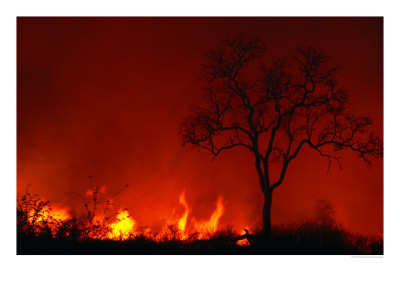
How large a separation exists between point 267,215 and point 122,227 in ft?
7.25

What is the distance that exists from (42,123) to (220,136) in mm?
2812

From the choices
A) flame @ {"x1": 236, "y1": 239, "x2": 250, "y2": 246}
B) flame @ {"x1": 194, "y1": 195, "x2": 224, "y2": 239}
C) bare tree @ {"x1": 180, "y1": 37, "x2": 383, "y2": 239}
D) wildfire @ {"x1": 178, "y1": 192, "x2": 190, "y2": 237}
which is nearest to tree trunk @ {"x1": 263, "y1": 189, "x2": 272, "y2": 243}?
bare tree @ {"x1": 180, "y1": 37, "x2": 383, "y2": 239}

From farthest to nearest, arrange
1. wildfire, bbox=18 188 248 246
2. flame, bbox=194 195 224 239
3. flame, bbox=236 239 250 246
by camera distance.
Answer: flame, bbox=194 195 224 239 < wildfire, bbox=18 188 248 246 < flame, bbox=236 239 250 246

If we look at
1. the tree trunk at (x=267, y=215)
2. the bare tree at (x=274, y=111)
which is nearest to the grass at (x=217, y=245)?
the tree trunk at (x=267, y=215)

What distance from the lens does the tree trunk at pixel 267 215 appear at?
23.5 feet

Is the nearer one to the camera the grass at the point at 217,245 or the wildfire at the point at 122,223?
the grass at the point at 217,245

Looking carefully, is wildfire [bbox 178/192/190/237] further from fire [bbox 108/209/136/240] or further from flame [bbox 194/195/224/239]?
fire [bbox 108/209/136/240]

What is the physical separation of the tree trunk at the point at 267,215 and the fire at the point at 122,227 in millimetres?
1990

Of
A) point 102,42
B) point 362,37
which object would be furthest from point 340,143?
point 102,42

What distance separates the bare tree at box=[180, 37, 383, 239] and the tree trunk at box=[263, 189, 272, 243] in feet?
0.05

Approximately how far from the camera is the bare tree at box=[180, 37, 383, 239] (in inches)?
289

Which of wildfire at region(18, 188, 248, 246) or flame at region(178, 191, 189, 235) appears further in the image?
flame at region(178, 191, 189, 235)

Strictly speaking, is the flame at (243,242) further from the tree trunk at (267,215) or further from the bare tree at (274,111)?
the bare tree at (274,111)
